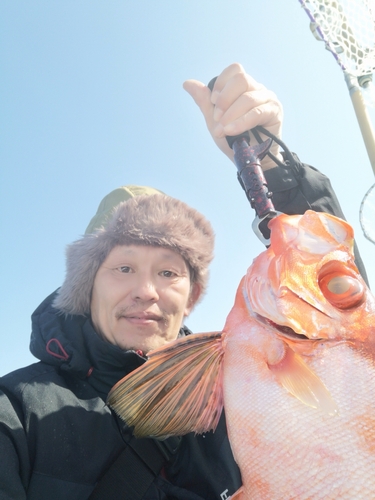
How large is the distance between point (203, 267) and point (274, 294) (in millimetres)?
2041

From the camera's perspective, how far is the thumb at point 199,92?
2.00 meters

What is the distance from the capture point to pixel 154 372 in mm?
1446

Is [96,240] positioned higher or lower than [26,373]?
higher

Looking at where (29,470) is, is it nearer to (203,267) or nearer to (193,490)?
(193,490)

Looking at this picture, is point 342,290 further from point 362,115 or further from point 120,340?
point 362,115

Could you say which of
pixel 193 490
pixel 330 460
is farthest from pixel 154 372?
pixel 193 490

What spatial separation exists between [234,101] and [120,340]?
1797mm

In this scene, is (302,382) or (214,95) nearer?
(302,382)

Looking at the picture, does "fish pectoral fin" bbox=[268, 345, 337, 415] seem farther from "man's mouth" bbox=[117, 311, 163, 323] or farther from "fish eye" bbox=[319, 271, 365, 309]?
"man's mouth" bbox=[117, 311, 163, 323]

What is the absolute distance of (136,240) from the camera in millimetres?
2916

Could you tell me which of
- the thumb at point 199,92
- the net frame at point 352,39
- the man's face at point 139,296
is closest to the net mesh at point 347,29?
the net frame at point 352,39

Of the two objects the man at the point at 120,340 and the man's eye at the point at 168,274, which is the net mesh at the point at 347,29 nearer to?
the man at the point at 120,340

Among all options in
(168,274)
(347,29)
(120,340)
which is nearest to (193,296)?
(168,274)

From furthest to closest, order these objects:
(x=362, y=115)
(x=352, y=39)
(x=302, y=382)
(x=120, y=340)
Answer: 1. (x=352, y=39)
2. (x=362, y=115)
3. (x=120, y=340)
4. (x=302, y=382)
